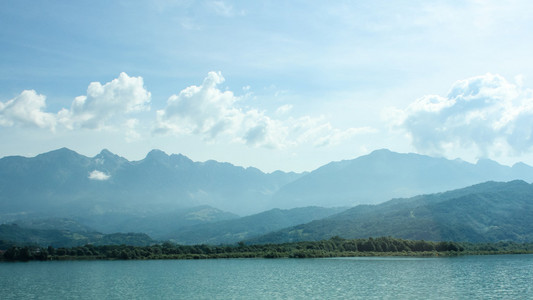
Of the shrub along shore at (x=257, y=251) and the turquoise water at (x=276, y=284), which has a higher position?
the shrub along shore at (x=257, y=251)

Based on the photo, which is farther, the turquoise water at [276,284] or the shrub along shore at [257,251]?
the shrub along shore at [257,251]

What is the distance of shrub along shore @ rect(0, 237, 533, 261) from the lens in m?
169

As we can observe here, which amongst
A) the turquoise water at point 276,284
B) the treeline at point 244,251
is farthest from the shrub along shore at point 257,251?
the turquoise water at point 276,284

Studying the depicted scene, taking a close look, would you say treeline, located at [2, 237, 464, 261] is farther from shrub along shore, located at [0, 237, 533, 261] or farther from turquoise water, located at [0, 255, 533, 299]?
turquoise water, located at [0, 255, 533, 299]

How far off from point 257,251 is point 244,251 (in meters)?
5.71

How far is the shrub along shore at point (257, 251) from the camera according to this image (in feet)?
553

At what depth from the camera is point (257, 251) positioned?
18762cm

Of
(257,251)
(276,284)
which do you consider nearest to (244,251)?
(257,251)

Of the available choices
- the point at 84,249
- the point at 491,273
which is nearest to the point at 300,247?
the point at 84,249

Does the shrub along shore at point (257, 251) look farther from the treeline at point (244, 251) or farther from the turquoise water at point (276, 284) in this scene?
the turquoise water at point (276, 284)

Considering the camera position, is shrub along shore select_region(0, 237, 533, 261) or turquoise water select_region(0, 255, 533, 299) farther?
shrub along shore select_region(0, 237, 533, 261)

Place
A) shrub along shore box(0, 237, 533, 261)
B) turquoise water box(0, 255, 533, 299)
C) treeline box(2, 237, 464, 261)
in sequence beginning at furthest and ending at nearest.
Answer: treeline box(2, 237, 464, 261), shrub along shore box(0, 237, 533, 261), turquoise water box(0, 255, 533, 299)

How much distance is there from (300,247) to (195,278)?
102214mm

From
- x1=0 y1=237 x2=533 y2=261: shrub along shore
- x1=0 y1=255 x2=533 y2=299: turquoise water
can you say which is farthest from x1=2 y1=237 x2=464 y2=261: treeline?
x1=0 y1=255 x2=533 y2=299: turquoise water
